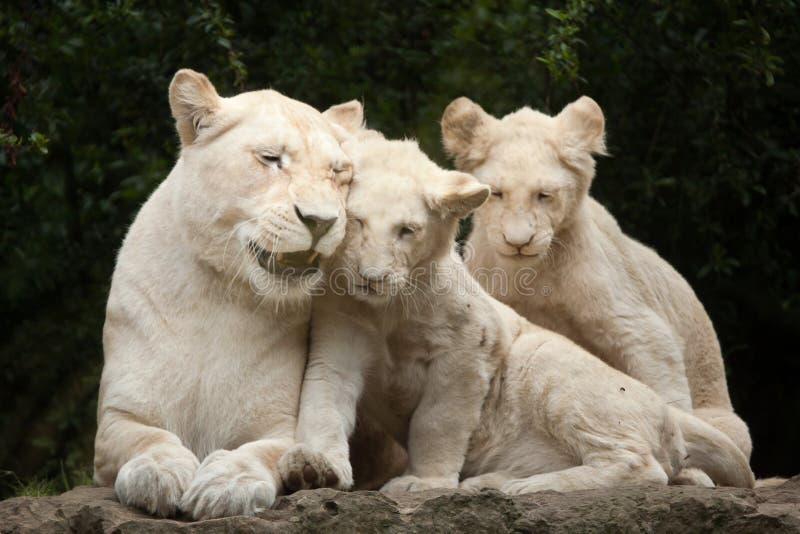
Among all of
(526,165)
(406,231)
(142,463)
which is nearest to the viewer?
(142,463)

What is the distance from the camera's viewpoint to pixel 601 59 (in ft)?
29.3

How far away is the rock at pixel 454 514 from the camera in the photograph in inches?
172

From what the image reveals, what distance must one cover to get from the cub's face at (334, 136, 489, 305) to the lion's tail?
53.9 inches

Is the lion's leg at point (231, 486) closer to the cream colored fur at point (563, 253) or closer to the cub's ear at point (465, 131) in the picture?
the cream colored fur at point (563, 253)

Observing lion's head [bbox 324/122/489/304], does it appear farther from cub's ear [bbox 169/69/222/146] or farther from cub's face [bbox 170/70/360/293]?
cub's ear [bbox 169/69/222/146]

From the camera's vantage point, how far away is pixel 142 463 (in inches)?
184

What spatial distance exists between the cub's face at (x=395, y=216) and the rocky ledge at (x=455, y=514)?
33.3 inches

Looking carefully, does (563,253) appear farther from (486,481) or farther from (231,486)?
(231,486)

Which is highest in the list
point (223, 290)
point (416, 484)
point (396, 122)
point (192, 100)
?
point (192, 100)

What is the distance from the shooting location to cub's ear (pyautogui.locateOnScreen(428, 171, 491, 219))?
529 centimetres

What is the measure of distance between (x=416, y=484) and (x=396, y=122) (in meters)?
→ 4.02

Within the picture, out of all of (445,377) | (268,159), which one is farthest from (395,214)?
(445,377)

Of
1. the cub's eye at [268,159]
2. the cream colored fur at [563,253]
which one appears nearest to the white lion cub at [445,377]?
the cub's eye at [268,159]

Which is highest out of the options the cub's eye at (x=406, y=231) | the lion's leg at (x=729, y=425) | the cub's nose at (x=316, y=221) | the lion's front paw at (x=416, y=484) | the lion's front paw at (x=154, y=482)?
the cub's nose at (x=316, y=221)
